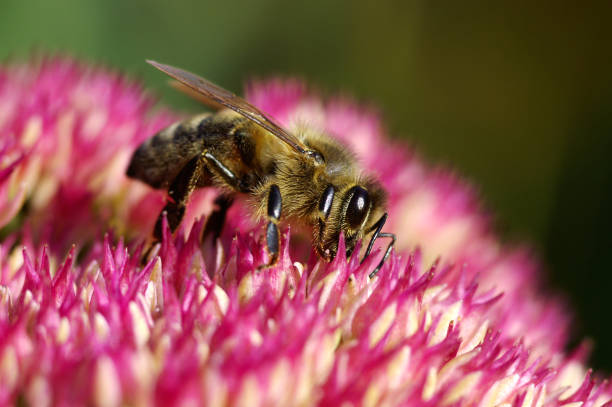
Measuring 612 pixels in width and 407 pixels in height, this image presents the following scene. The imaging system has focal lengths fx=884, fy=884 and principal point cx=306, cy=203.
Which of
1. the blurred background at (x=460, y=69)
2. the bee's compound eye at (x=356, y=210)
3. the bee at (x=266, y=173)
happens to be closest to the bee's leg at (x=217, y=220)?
the bee at (x=266, y=173)

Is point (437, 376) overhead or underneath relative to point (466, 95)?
underneath

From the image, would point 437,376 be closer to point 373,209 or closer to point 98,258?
point 373,209

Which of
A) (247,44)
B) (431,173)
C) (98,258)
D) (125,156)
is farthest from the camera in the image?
(247,44)

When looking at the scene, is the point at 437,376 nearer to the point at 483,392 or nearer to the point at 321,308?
the point at 483,392

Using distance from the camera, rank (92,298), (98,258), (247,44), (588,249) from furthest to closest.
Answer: (247,44) < (588,249) < (98,258) < (92,298)

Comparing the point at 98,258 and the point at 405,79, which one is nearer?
the point at 98,258

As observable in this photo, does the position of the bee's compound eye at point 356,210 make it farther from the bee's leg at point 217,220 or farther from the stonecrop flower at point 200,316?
the bee's leg at point 217,220

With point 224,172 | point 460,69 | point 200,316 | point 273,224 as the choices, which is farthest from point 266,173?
point 460,69

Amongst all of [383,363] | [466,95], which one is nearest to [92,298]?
[383,363]

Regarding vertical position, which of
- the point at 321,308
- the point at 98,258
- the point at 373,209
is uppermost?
the point at 373,209
